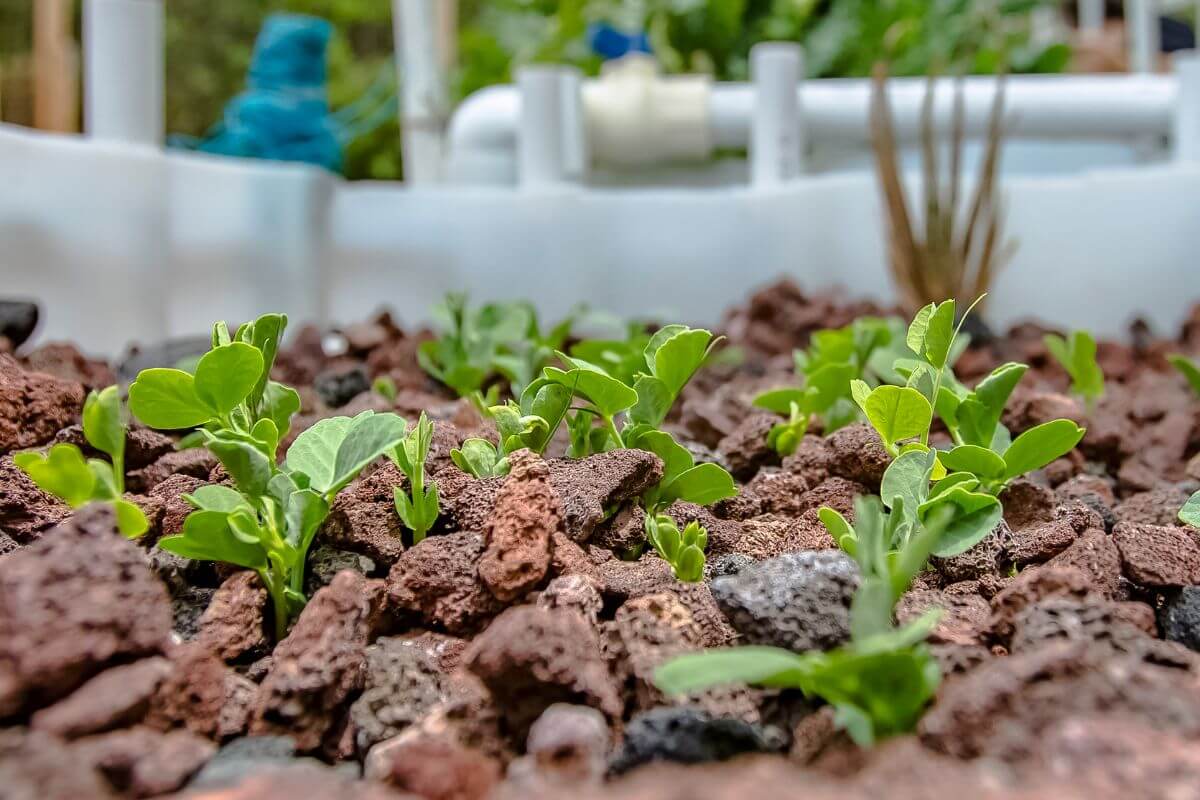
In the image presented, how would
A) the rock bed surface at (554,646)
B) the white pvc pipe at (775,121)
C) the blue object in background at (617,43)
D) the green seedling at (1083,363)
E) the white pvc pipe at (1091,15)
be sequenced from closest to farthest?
the rock bed surface at (554,646), the green seedling at (1083,363), the white pvc pipe at (775,121), the blue object in background at (617,43), the white pvc pipe at (1091,15)

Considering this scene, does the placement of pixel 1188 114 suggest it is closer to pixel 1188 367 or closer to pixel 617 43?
pixel 1188 367

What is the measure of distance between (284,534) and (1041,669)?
1.25 feet

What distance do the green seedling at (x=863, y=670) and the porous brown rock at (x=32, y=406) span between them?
534 millimetres

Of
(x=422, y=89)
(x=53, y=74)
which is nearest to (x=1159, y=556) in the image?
(x=422, y=89)

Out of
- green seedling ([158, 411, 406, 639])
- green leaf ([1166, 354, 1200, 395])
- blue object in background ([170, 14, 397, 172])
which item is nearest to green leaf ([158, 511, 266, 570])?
green seedling ([158, 411, 406, 639])

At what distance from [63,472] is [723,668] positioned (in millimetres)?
370

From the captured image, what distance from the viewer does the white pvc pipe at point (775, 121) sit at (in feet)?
5.60

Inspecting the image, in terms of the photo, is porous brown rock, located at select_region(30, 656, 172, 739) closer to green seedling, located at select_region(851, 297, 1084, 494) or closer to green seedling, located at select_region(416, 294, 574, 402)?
green seedling, located at select_region(851, 297, 1084, 494)

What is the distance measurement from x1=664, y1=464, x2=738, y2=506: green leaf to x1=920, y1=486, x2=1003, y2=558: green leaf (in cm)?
12

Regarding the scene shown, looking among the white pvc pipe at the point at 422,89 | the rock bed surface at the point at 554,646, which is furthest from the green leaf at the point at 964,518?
the white pvc pipe at the point at 422,89

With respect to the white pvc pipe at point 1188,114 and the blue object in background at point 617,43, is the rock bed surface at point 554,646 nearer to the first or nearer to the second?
the white pvc pipe at point 1188,114

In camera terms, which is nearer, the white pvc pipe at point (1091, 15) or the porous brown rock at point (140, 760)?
the porous brown rock at point (140, 760)

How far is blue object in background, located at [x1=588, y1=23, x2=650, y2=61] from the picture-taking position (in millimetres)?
2422

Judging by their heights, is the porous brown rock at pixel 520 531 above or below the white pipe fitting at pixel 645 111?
below
